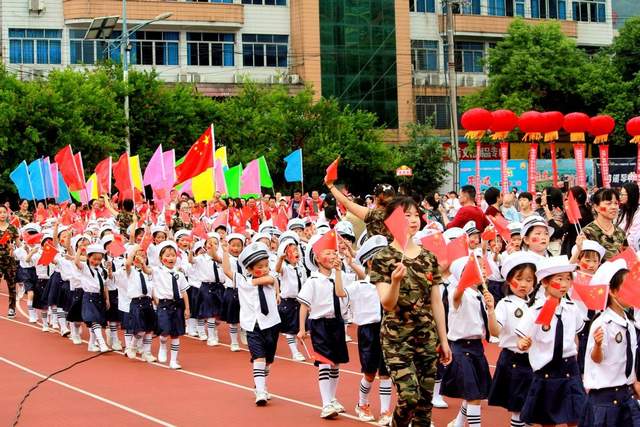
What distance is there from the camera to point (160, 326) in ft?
48.9

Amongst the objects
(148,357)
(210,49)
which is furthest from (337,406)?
(210,49)

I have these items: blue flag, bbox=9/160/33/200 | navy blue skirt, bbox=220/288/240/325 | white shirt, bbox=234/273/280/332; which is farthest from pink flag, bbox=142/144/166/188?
white shirt, bbox=234/273/280/332

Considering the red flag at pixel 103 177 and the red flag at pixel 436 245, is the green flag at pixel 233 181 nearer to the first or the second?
the red flag at pixel 103 177

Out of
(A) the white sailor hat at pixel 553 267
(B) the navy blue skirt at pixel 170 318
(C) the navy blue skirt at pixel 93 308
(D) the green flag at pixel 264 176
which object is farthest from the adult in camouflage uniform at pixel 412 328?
(D) the green flag at pixel 264 176

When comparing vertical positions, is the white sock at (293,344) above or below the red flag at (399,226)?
below

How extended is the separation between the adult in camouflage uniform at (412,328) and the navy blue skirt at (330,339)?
7.88ft

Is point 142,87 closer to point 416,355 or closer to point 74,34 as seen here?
point 74,34

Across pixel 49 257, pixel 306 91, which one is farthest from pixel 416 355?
pixel 306 91

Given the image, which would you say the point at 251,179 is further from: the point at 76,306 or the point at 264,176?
the point at 76,306

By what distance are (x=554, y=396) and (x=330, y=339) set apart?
10.7 ft

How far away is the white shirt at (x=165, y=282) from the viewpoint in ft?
49.3

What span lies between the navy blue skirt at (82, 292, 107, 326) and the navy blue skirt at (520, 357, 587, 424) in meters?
9.63

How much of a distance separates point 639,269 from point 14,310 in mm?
16040

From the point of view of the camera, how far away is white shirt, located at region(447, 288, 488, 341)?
9.70 meters
